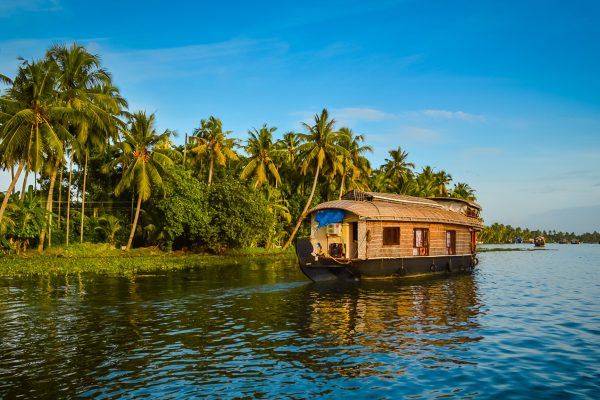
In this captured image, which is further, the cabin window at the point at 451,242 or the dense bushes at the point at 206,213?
the dense bushes at the point at 206,213

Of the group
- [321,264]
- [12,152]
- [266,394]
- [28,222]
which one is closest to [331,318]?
[266,394]

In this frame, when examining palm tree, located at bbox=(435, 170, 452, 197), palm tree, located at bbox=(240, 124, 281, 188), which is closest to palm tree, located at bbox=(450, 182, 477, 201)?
palm tree, located at bbox=(435, 170, 452, 197)

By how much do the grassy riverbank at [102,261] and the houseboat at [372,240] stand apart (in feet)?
38.4

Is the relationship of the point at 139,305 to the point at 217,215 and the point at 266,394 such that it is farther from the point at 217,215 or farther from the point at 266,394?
the point at 217,215

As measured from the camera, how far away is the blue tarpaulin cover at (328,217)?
25.2 meters

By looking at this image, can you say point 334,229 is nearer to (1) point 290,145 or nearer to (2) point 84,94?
(2) point 84,94

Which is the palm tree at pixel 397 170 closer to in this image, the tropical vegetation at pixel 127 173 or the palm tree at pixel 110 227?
the tropical vegetation at pixel 127 173

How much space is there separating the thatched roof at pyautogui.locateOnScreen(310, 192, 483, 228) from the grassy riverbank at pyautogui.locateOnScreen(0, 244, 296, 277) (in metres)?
13.2

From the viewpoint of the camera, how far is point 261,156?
47.9 m

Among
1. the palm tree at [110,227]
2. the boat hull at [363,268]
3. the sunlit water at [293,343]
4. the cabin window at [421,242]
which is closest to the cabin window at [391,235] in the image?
the boat hull at [363,268]

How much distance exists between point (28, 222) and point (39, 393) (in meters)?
28.1

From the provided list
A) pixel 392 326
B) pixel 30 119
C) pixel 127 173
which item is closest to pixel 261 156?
pixel 127 173

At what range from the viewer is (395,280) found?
26.5 metres

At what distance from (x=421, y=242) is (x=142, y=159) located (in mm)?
22636
